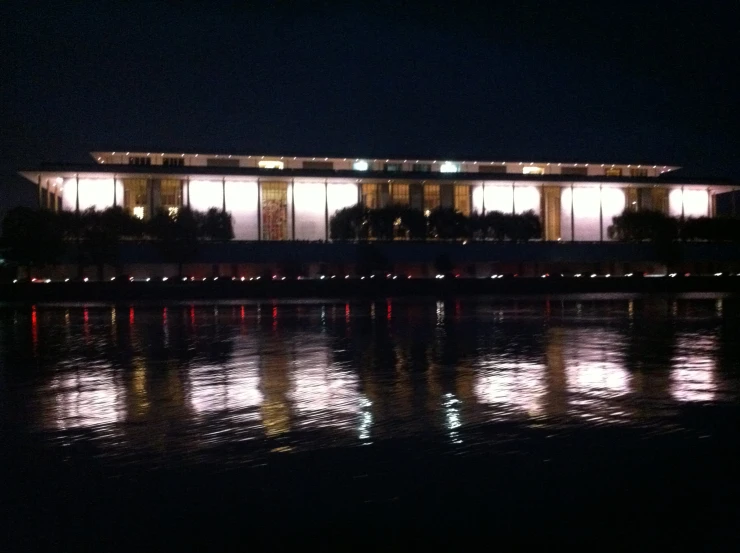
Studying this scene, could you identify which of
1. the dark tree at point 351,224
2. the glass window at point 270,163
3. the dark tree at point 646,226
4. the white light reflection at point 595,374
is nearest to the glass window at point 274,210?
the glass window at point 270,163

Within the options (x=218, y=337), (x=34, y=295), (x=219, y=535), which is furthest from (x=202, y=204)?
(x=219, y=535)

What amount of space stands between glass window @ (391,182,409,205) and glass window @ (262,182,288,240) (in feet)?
27.3

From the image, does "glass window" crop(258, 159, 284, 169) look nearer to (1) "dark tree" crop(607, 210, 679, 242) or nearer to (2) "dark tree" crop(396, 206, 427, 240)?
(2) "dark tree" crop(396, 206, 427, 240)

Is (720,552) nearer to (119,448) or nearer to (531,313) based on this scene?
(119,448)

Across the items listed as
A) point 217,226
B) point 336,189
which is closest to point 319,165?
point 336,189

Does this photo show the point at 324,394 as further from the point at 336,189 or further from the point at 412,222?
the point at 336,189

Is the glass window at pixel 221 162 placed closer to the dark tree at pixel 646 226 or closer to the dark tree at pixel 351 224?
the dark tree at pixel 351 224

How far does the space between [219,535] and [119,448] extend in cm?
236

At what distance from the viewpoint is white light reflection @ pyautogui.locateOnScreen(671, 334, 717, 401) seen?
9141mm

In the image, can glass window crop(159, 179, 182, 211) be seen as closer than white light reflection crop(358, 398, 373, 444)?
No

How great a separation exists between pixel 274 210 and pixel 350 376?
5178 centimetres

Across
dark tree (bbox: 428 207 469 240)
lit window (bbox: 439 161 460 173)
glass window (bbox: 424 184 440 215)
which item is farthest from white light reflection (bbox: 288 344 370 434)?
lit window (bbox: 439 161 460 173)

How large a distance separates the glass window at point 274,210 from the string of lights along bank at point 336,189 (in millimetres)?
76

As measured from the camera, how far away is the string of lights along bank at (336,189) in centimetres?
5866
